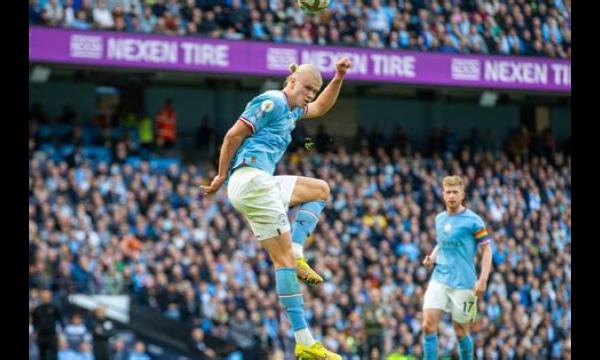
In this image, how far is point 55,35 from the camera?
2541 centimetres

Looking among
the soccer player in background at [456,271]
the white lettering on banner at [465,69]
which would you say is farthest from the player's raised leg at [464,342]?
the white lettering on banner at [465,69]

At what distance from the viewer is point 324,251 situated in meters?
24.9

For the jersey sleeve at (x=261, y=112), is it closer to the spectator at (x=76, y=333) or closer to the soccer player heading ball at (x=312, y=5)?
the soccer player heading ball at (x=312, y=5)

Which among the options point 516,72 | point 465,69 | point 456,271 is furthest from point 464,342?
point 516,72

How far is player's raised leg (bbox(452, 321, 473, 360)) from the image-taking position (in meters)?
14.1

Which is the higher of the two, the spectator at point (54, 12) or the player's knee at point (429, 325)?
the spectator at point (54, 12)

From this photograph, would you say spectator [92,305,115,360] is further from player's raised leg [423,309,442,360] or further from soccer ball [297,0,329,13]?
soccer ball [297,0,329,13]

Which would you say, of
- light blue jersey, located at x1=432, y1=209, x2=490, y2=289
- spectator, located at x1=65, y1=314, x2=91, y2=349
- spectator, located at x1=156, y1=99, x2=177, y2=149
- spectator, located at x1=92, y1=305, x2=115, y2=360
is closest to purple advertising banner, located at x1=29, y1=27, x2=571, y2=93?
spectator, located at x1=156, y1=99, x2=177, y2=149

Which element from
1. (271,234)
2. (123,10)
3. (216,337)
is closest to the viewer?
(271,234)

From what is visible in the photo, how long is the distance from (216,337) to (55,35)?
7.40 m

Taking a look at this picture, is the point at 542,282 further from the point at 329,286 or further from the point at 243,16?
the point at 243,16

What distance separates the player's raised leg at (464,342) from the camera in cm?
1414

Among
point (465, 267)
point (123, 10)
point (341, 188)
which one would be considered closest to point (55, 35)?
point (123, 10)

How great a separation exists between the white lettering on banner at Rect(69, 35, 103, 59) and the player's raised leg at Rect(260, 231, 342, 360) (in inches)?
609
